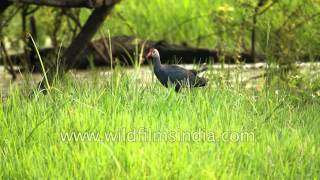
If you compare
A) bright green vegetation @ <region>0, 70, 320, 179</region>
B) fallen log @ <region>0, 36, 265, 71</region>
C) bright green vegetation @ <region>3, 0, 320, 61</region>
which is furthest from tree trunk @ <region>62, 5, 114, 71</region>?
fallen log @ <region>0, 36, 265, 71</region>

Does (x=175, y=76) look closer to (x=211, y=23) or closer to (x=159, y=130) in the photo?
(x=159, y=130)

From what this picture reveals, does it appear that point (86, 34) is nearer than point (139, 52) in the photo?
Yes

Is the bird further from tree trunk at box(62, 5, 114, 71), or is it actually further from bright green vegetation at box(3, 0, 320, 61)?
bright green vegetation at box(3, 0, 320, 61)

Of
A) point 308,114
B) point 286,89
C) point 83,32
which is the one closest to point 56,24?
point 83,32

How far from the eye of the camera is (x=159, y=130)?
451 centimetres

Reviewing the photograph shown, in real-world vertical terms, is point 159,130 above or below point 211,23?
below

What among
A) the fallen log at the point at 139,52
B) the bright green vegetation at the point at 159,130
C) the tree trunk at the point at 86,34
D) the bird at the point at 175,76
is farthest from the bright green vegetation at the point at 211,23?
the bright green vegetation at the point at 159,130

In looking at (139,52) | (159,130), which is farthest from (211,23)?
(159,130)

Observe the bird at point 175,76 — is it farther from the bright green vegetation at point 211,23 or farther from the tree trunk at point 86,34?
the bright green vegetation at point 211,23

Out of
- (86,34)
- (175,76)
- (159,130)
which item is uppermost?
(86,34)

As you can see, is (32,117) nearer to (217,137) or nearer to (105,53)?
(217,137)

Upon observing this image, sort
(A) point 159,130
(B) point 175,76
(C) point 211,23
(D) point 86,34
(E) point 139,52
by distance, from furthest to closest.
Answer: (C) point 211,23, (E) point 139,52, (D) point 86,34, (B) point 175,76, (A) point 159,130

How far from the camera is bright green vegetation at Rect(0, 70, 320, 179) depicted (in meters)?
3.97

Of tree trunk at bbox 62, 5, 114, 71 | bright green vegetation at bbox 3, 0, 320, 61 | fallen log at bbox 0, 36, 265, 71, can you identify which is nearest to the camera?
tree trunk at bbox 62, 5, 114, 71
